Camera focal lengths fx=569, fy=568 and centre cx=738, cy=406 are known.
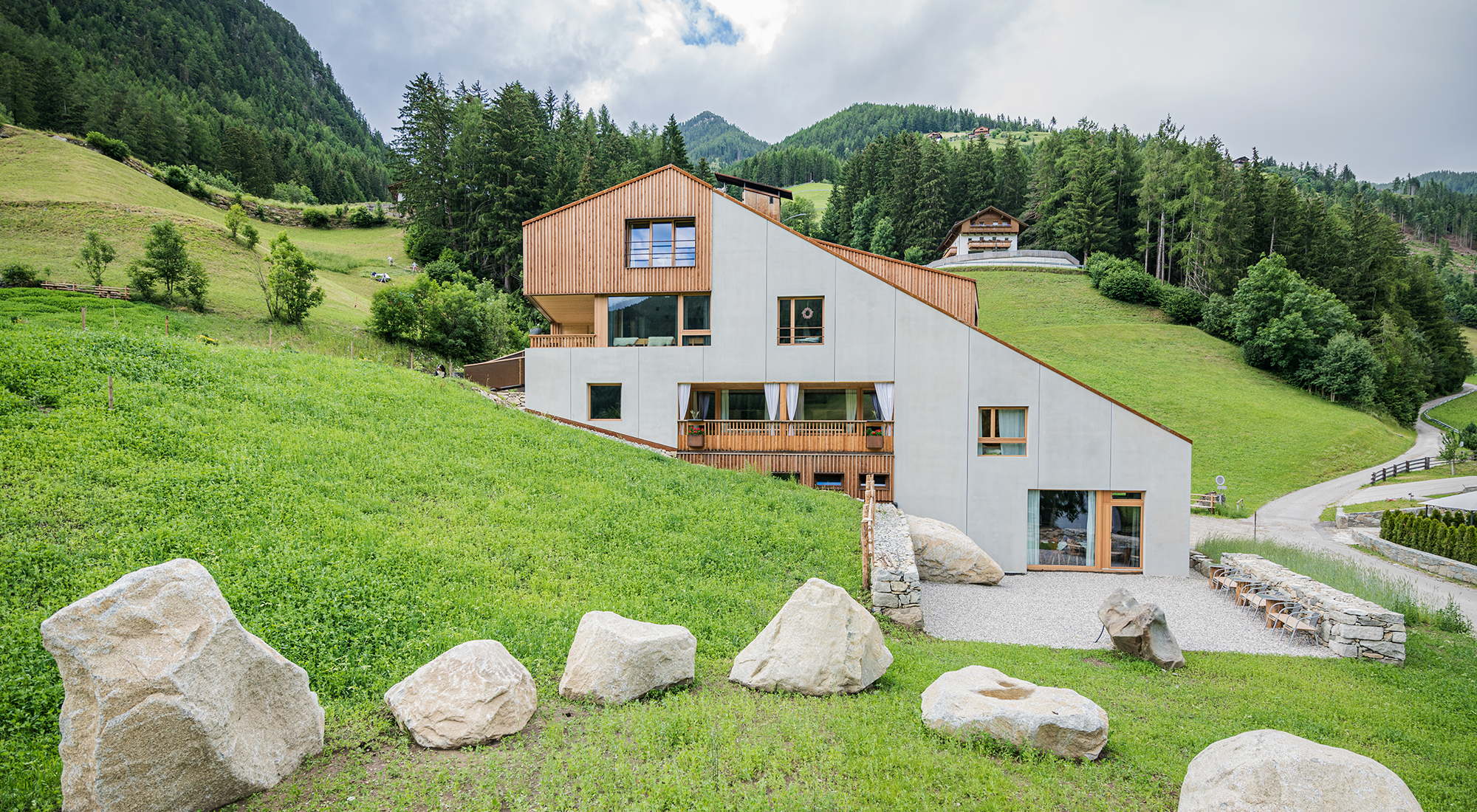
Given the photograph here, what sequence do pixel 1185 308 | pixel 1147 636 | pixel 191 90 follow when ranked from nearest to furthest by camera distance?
pixel 1147 636
pixel 1185 308
pixel 191 90

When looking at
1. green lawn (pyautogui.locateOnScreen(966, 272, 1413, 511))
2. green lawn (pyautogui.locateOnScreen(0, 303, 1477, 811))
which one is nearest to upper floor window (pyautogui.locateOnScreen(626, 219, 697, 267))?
green lawn (pyautogui.locateOnScreen(0, 303, 1477, 811))

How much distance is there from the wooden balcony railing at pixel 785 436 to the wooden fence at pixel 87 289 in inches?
1062

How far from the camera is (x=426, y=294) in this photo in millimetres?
30953

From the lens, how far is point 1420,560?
20.6 m

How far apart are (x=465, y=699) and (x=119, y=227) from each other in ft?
165

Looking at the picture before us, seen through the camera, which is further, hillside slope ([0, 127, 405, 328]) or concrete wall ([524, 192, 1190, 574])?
hillside slope ([0, 127, 405, 328])

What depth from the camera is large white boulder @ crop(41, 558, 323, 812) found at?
447 cm

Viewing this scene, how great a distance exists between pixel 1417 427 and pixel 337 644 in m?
73.4

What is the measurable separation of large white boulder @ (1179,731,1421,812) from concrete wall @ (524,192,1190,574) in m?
14.6

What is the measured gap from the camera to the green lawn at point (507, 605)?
17.3ft

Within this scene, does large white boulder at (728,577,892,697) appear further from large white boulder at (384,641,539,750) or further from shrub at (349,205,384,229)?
shrub at (349,205,384,229)

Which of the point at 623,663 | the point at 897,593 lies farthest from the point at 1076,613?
the point at 623,663

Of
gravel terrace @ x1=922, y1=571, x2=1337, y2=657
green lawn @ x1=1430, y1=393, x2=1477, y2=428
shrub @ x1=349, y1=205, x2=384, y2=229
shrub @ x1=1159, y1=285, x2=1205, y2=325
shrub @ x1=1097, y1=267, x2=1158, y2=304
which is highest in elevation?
shrub @ x1=349, y1=205, x2=384, y2=229

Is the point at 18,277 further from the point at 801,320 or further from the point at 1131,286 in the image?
the point at 1131,286
